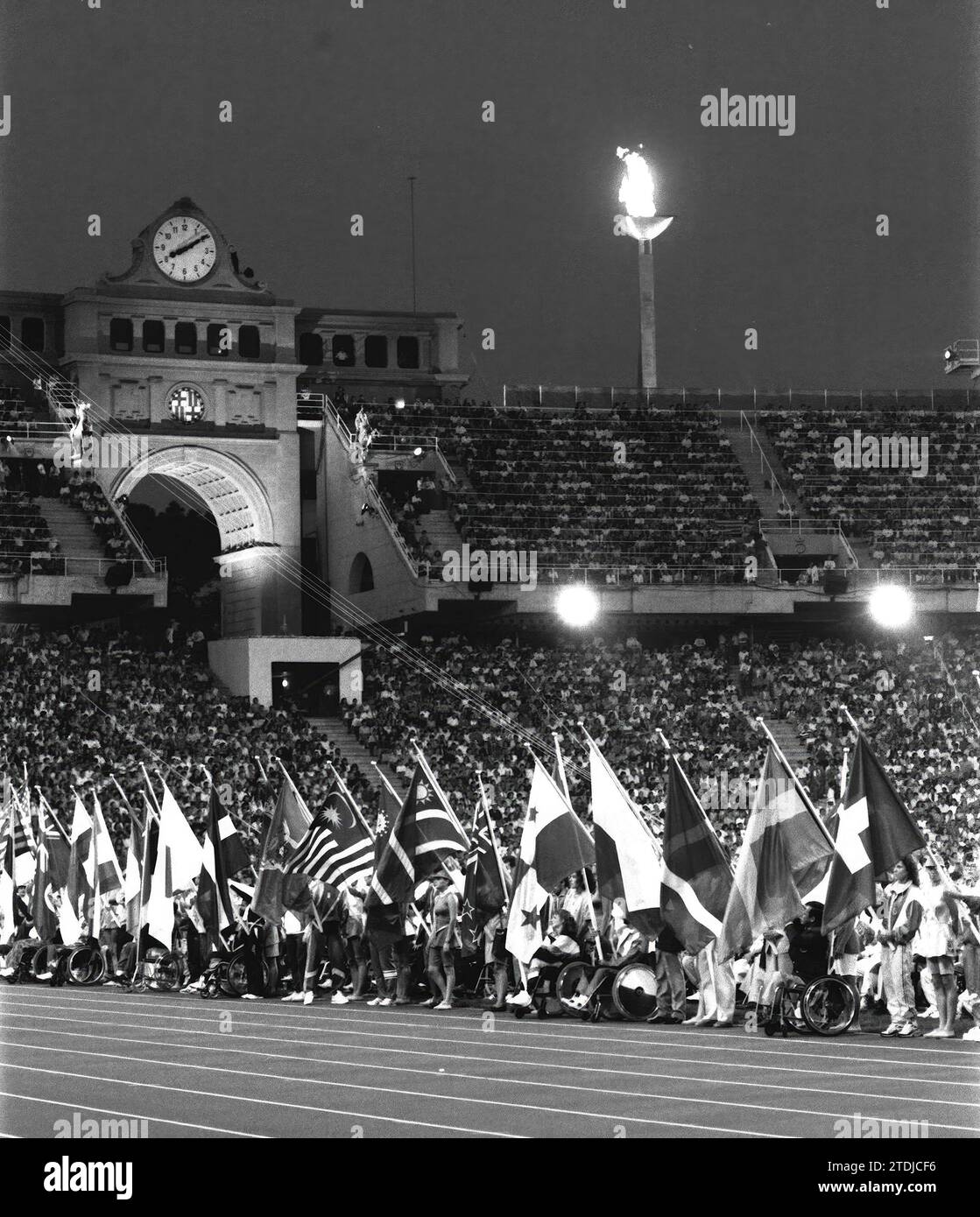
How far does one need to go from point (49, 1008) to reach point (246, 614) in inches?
1397

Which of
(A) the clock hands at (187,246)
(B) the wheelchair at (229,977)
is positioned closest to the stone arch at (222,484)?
(A) the clock hands at (187,246)

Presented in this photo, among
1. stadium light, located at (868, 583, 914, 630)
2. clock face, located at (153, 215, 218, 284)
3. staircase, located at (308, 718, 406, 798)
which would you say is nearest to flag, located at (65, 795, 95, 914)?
staircase, located at (308, 718, 406, 798)

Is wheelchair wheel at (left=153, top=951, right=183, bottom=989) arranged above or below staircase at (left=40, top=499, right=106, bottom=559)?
below

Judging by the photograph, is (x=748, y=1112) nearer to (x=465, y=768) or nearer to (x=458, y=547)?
(x=465, y=768)

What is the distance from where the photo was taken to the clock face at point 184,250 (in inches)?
2288

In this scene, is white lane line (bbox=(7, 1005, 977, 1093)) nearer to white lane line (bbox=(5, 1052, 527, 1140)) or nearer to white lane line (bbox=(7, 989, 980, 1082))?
white lane line (bbox=(7, 989, 980, 1082))

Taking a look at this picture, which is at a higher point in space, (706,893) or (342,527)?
(342,527)

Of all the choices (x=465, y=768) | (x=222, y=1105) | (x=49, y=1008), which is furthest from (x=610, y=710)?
(x=222, y=1105)

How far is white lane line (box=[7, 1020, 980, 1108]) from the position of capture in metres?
14.2

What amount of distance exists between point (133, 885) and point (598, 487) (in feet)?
99.9

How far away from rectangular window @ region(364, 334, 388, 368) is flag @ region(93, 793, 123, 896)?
3684 centimetres
